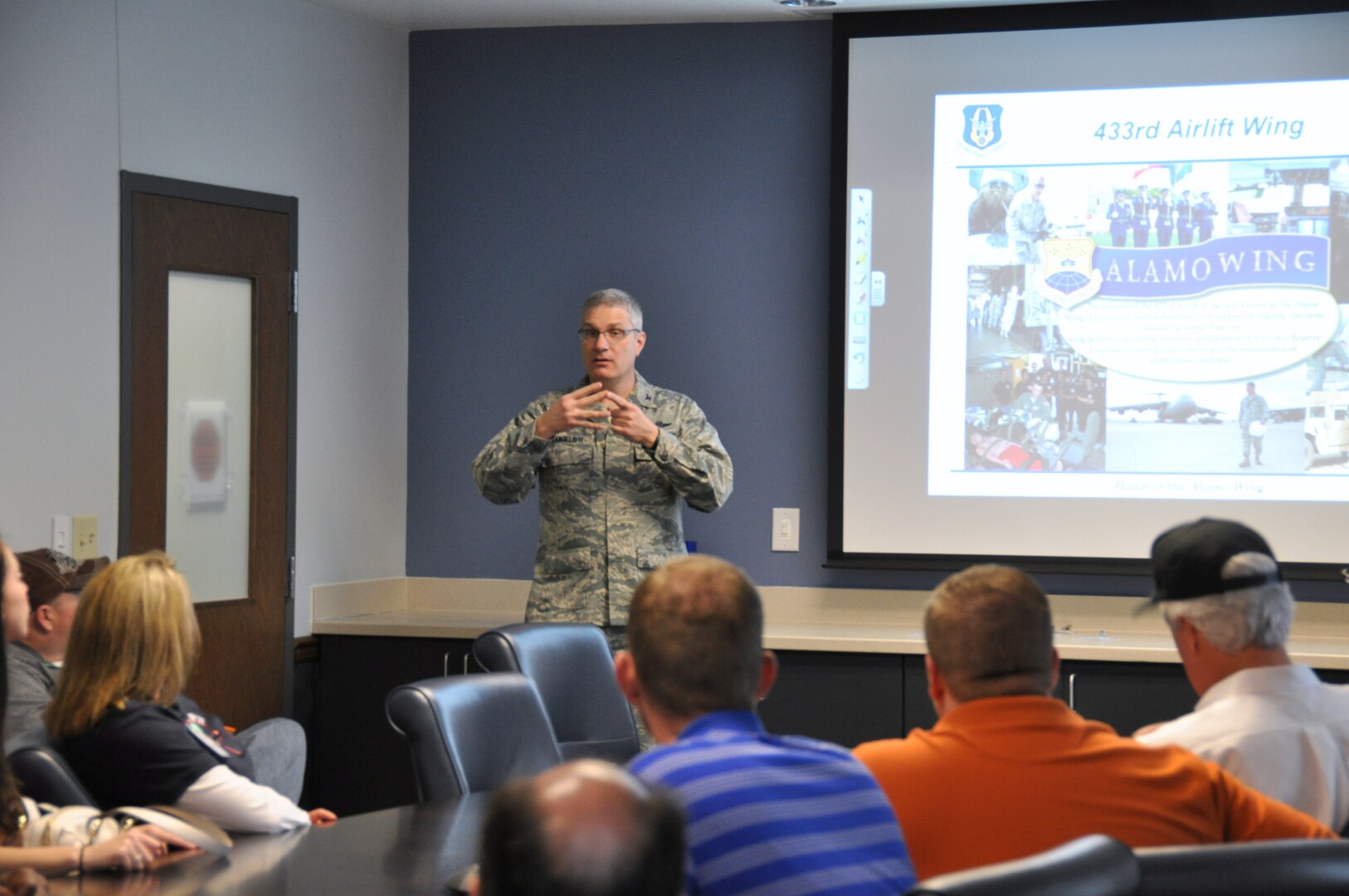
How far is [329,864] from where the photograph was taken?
6.67 feet

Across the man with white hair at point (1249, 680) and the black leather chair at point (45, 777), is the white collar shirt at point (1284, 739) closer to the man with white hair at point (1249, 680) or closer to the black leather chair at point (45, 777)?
the man with white hair at point (1249, 680)

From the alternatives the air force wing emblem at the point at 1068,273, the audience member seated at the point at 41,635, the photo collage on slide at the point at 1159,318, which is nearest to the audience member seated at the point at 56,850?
the audience member seated at the point at 41,635

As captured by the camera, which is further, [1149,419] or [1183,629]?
[1149,419]

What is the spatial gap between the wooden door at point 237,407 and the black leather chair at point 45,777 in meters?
1.98

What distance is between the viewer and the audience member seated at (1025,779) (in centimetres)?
155

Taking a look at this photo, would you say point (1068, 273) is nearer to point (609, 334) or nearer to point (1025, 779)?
point (609, 334)

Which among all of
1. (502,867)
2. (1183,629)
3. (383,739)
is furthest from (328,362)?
(502,867)

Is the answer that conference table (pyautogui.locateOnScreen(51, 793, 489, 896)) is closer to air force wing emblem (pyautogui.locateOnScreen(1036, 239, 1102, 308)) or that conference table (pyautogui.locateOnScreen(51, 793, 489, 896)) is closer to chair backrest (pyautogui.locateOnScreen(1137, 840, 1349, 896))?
chair backrest (pyautogui.locateOnScreen(1137, 840, 1349, 896))

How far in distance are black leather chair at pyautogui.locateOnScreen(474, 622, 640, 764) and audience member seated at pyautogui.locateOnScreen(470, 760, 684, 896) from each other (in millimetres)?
2404

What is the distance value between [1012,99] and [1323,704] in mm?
3091

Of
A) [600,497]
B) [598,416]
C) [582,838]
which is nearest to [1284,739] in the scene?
[582,838]

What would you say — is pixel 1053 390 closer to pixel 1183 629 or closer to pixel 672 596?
pixel 1183 629

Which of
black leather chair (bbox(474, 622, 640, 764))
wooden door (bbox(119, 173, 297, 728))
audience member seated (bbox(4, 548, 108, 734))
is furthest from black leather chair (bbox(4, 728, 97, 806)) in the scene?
wooden door (bbox(119, 173, 297, 728))

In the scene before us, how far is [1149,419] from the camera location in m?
4.55
